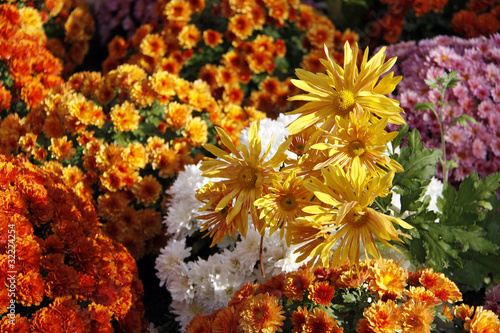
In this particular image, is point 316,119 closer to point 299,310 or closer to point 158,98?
point 299,310

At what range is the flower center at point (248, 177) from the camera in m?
1.39

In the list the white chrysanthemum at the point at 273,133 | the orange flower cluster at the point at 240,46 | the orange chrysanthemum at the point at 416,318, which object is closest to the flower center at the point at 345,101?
the orange chrysanthemum at the point at 416,318

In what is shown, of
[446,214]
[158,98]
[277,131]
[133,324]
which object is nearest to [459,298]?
[446,214]

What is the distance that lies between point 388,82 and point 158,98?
169 centimetres

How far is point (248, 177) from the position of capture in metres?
1.38

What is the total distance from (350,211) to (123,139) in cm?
171

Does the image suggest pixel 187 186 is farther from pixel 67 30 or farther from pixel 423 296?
pixel 67 30

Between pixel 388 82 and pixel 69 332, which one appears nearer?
pixel 388 82

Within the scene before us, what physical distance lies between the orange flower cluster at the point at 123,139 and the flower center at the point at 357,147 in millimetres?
1467

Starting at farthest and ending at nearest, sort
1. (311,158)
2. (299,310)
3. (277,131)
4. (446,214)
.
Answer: (277,131)
(446,214)
(299,310)
(311,158)

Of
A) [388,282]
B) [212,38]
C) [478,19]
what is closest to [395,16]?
[478,19]

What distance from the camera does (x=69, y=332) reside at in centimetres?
160

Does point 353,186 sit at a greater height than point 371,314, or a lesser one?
greater

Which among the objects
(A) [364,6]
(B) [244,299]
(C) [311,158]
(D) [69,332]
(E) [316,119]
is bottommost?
(D) [69,332]
